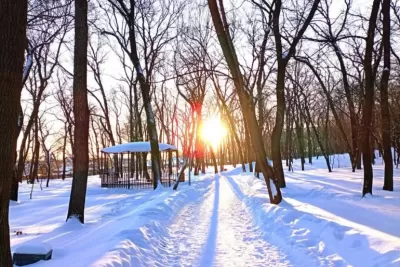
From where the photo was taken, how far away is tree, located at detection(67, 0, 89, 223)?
8828mm

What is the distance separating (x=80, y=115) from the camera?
8828 mm

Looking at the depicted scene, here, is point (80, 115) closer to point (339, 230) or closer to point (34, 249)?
point (34, 249)

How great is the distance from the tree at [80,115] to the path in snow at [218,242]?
241 cm

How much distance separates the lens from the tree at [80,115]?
8828 millimetres

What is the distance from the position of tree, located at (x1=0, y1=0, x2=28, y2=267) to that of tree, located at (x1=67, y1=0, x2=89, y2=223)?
4.92 metres

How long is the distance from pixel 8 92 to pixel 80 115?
5048mm

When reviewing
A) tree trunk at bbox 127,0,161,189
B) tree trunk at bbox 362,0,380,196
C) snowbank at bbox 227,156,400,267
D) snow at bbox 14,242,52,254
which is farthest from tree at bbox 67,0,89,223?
tree trunk at bbox 127,0,161,189

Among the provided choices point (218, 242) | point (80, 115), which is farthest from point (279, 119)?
point (80, 115)

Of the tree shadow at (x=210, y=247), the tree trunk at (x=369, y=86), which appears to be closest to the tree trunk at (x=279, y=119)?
the tree trunk at (x=369, y=86)

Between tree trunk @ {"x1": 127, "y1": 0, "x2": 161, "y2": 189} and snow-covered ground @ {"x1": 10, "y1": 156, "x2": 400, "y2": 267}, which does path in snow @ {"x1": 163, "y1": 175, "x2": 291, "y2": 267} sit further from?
tree trunk @ {"x1": 127, "y1": 0, "x2": 161, "y2": 189}

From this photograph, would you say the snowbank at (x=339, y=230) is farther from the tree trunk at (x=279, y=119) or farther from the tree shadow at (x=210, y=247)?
the tree trunk at (x=279, y=119)

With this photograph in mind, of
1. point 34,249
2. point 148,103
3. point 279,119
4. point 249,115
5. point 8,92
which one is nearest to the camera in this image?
point 8,92

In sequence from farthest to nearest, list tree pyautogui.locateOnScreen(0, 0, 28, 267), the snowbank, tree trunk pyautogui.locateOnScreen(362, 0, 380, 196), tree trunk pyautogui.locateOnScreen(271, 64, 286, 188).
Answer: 1. tree trunk pyautogui.locateOnScreen(271, 64, 286, 188)
2. tree trunk pyautogui.locateOnScreen(362, 0, 380, 196)
3. the snowbank
4. tree pyautogui.locateOnScreen(0, 0, 28, 267)

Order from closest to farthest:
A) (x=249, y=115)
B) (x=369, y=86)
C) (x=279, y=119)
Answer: (x=249, y=115), (x=369, y=86), (x=279, y=119)
